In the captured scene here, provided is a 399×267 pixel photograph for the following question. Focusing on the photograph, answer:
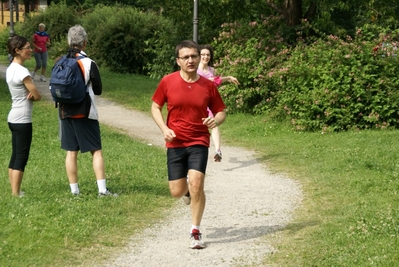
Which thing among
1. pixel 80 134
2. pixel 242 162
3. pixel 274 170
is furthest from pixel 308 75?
pixel 80 134

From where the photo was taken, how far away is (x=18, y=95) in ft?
28.3

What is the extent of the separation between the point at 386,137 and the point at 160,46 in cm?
1474

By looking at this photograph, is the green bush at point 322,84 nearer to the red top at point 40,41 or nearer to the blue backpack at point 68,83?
the blue backpack at point 68,83

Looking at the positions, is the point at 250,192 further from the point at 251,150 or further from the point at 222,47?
the point at 222,47

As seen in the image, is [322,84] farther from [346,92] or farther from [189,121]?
[189,121]

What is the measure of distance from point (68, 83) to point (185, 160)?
1847 millimetres

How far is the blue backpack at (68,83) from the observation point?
828 centimetres

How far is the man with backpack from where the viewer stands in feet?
27.8

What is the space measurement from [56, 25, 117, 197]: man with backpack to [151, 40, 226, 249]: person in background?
1.62 m

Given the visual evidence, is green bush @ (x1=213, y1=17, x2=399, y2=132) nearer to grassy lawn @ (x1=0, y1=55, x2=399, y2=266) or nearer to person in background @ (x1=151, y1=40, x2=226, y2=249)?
grassy lawn @ (x1=0, y1=55, x2=399, y2=266)

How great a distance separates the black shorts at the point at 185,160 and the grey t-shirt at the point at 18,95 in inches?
88.4

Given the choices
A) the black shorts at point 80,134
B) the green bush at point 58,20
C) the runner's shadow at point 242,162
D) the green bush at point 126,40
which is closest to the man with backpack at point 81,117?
the black shorts at point 80,134

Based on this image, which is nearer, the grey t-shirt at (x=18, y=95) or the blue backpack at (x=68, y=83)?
the blue backpack at (x=68, y=83)

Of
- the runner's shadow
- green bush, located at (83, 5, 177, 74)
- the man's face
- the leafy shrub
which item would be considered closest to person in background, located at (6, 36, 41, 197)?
the man's face
